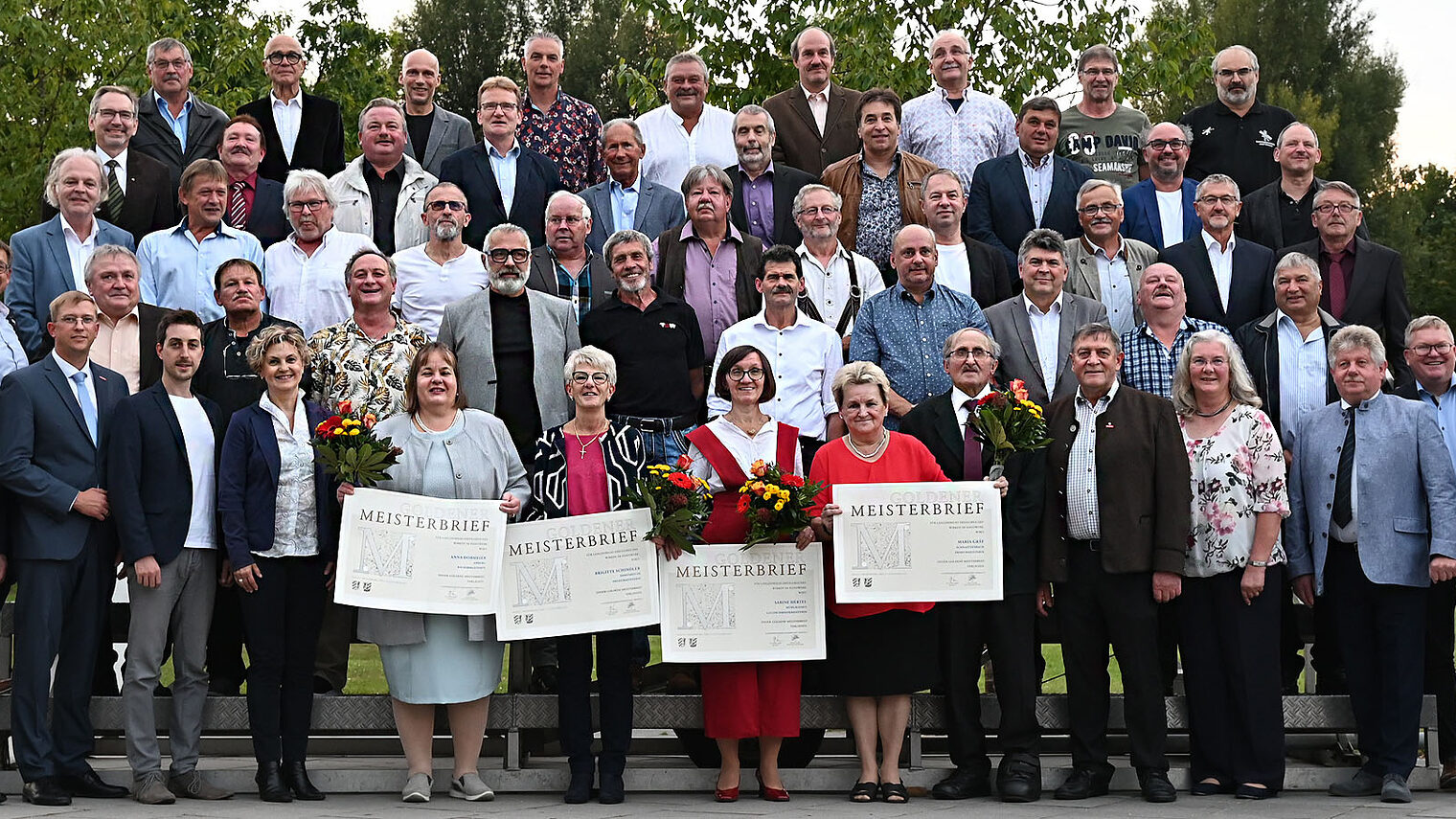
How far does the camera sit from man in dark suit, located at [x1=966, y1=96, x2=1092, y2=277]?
37.9 feet

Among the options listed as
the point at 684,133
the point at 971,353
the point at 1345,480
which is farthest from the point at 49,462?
the point at 1345,480

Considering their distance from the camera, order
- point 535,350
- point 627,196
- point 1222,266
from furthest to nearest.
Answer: point 627,196 < point 1222,266 < point 535,350

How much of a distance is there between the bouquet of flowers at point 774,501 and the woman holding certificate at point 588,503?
2.12ft

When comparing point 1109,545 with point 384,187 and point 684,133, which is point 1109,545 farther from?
point 384,187

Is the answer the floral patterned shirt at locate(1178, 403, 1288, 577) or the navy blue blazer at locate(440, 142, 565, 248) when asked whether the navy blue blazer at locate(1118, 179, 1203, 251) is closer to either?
the floral patterned shirt at locate(1178, 403, 1288, 577)

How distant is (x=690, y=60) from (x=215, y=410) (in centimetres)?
488

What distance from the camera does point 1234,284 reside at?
10.7 meters

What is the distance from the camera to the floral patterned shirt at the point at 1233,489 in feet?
29.5

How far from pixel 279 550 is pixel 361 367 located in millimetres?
1203

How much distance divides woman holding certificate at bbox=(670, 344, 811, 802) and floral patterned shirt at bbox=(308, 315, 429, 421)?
65.8 inches

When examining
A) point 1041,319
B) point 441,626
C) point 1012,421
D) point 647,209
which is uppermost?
point 647,209

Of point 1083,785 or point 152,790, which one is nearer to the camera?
point 152,790

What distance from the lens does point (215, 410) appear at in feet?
29.7

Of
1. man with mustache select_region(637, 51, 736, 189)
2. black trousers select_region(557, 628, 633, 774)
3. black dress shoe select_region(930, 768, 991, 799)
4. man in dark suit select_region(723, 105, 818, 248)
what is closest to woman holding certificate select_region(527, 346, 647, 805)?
black trousers select_region(557, 628, 633, 774)
